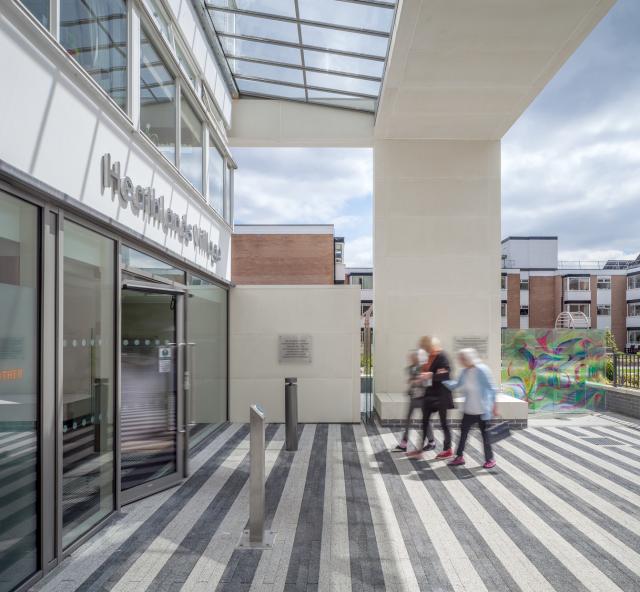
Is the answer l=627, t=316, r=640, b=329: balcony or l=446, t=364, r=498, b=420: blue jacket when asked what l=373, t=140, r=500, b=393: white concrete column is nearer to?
l=446, t=364, r=498, b=420: blue jacket

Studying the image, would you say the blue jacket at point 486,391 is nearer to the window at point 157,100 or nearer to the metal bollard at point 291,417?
the metal bollard at point 291,417

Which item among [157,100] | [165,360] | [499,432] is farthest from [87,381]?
[499,432]

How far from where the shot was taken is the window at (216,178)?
9844mm

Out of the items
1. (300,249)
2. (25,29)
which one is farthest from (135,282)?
(300,249)

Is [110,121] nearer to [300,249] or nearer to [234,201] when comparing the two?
[234,201]

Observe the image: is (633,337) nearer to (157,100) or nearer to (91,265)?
(157,100)

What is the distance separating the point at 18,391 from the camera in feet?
11.7

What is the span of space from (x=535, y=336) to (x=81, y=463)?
387 inches

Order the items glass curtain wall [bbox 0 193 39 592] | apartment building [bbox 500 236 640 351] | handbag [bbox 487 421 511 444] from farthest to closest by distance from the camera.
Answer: apartment building [bbox 500 236 640 351]
handbag [bbox 487 421 511 444]
glass curtain wall [bbox 0 193 39 592]

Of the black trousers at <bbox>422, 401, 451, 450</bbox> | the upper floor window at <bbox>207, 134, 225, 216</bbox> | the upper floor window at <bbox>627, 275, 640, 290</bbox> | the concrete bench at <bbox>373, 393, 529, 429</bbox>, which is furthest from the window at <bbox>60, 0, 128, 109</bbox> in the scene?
the upper floor window at <bbox>627, 275, 640, 290</bbox>

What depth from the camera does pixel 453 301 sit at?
11484 mm

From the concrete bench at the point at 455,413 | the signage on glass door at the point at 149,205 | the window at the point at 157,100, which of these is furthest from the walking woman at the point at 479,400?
the window at the point at 157,100

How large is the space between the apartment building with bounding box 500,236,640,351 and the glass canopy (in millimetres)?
38071

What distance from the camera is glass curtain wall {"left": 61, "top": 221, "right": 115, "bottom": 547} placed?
14.2ft
